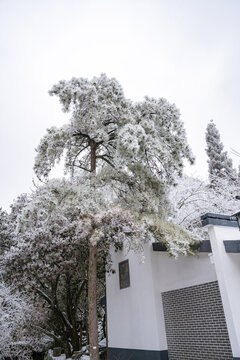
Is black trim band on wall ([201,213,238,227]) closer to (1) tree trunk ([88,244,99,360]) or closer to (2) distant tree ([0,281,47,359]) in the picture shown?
(1) tree trunk ([88,244,99,360])

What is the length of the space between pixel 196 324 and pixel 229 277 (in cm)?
310

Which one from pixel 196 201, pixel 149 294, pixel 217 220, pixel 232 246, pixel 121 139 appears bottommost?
pixel 149 294

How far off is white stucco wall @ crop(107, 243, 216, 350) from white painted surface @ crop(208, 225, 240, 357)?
5.42 ft

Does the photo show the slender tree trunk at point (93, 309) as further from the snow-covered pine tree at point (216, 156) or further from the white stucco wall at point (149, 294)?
the snow-covered pine tree at point (216, 156)

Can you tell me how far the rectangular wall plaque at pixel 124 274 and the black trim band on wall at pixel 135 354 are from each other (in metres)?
2.25

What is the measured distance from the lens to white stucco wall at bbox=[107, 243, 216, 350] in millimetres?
7884

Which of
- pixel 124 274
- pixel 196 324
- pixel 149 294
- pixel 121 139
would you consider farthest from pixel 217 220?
pixel 124 274

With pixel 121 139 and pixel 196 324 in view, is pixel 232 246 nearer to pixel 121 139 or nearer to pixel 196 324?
pixel 196 324

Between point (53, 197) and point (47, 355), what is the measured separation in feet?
41.2

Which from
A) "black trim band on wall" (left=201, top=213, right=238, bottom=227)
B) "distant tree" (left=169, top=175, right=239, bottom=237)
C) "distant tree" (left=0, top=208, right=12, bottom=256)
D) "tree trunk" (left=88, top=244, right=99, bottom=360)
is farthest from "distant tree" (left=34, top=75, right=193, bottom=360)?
"distant tree" (left=0, top=208, right=12, bottom=256)

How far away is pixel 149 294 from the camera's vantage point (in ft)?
29.4

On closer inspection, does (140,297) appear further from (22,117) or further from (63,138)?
(22,117)

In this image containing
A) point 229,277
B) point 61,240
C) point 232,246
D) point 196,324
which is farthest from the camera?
point 61,240

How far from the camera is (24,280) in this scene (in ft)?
41.7
